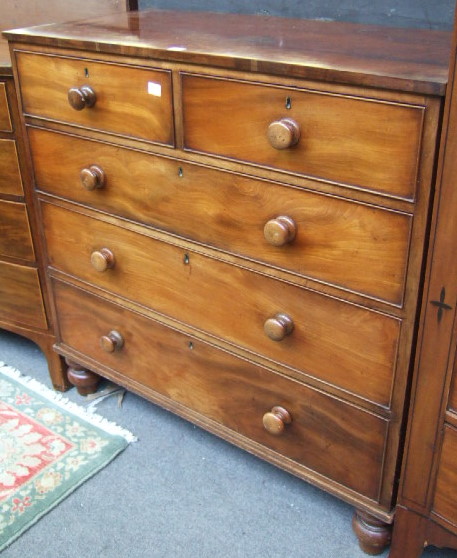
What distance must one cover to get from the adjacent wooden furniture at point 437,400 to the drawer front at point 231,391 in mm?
78

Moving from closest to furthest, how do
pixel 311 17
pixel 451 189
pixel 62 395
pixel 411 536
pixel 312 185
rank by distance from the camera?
pixel 451 189 < pixel 312 185 < pixel 411 536 < pixel 311 17 < pixel 62 395

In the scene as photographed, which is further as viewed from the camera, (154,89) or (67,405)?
(67,405)

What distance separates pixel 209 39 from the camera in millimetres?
1360

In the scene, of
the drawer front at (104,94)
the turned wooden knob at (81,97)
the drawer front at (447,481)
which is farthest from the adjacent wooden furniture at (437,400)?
the turned wooden knob at (81,97)

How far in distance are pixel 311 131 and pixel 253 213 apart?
0.22 m

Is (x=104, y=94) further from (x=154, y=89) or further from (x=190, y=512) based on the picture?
(x=190, y=512)

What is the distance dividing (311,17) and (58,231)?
0.80 meters

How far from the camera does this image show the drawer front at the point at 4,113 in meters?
1.66

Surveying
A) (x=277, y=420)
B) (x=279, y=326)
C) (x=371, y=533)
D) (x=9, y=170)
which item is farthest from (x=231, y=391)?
(x=9, y=170)

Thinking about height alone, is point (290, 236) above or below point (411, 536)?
above

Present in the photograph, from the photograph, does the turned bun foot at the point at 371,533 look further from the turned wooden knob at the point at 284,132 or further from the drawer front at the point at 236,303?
the turned wooden knob at the point at 284,132

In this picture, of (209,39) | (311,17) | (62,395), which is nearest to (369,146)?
(209,39)

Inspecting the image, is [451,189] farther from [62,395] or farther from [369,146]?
[62,395]

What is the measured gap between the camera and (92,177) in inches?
59.4
